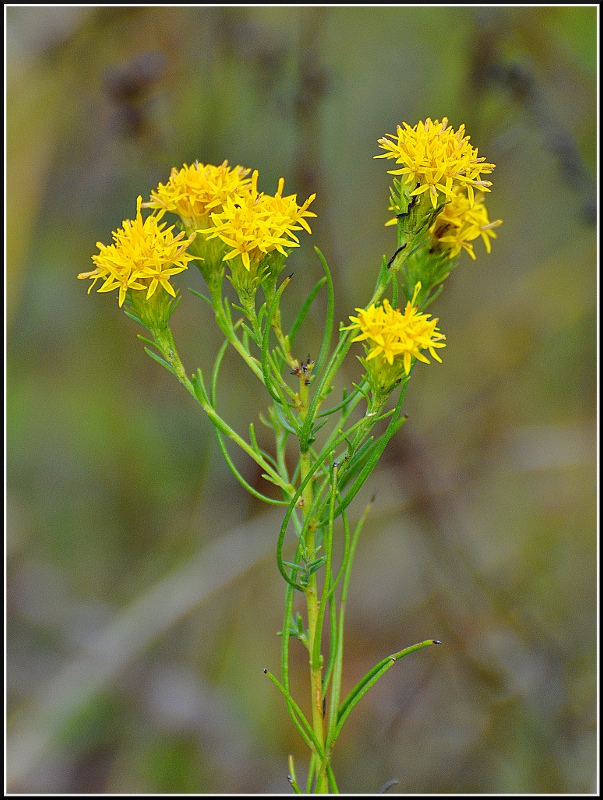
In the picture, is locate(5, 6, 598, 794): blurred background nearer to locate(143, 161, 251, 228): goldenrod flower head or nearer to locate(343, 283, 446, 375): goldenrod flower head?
locate(143, 161, 251, 228): goldenrod flower head

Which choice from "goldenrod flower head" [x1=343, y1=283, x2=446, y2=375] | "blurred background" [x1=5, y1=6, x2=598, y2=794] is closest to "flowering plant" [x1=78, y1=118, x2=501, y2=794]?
"goldenrod flower head" [x1=343, y1=283, x2=446, y2=375]

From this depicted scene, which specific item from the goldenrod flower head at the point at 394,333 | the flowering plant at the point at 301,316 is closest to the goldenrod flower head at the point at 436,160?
the flowering plant at the point at 301,316

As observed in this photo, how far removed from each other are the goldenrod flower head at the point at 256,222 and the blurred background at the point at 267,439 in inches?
74.8

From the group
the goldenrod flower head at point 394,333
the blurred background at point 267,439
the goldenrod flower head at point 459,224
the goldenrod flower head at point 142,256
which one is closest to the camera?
the goldenrod flower head at point 394,333

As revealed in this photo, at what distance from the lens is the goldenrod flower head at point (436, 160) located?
1.15 m

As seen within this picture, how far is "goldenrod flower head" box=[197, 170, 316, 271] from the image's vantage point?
1.16 m

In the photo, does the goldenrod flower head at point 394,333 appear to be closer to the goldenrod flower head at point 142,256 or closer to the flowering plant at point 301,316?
the flowering plant at point 301,316

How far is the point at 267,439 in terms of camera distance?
12.3 feet

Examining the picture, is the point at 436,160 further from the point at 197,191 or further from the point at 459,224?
the point at 197,191

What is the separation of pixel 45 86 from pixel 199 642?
3136 millimetres

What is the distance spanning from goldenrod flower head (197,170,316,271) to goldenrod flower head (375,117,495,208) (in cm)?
20

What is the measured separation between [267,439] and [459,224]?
2.55 m

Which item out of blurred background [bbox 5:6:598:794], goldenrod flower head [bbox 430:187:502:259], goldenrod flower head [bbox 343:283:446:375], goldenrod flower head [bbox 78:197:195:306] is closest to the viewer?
goldenrod flower head [bbox 343:283:446:375]

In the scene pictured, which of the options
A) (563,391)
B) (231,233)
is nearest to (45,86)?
(231,233)
